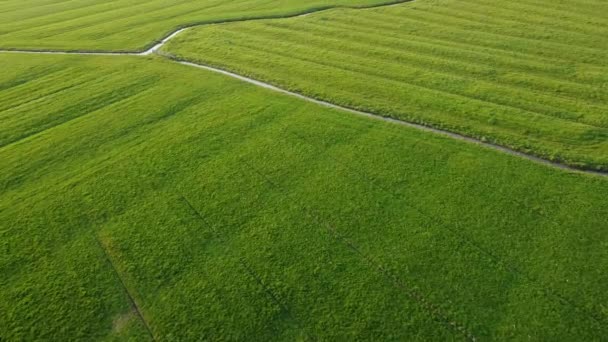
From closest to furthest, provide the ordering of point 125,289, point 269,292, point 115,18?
point 269,292 < point 125,289 < point 115,18

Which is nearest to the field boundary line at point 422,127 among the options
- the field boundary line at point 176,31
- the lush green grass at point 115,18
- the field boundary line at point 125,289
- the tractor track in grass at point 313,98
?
the tractor track in grass at point 313,98

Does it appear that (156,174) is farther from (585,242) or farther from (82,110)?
(585,242)

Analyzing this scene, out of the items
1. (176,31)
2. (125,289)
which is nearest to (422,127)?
(125,289)

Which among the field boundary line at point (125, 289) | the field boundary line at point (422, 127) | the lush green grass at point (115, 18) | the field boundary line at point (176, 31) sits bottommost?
the field boundary line at point (125, 289)

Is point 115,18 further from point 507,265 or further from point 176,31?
point 507,265

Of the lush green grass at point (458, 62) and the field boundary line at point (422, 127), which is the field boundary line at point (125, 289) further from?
the lush green grass at point (458, 62)
